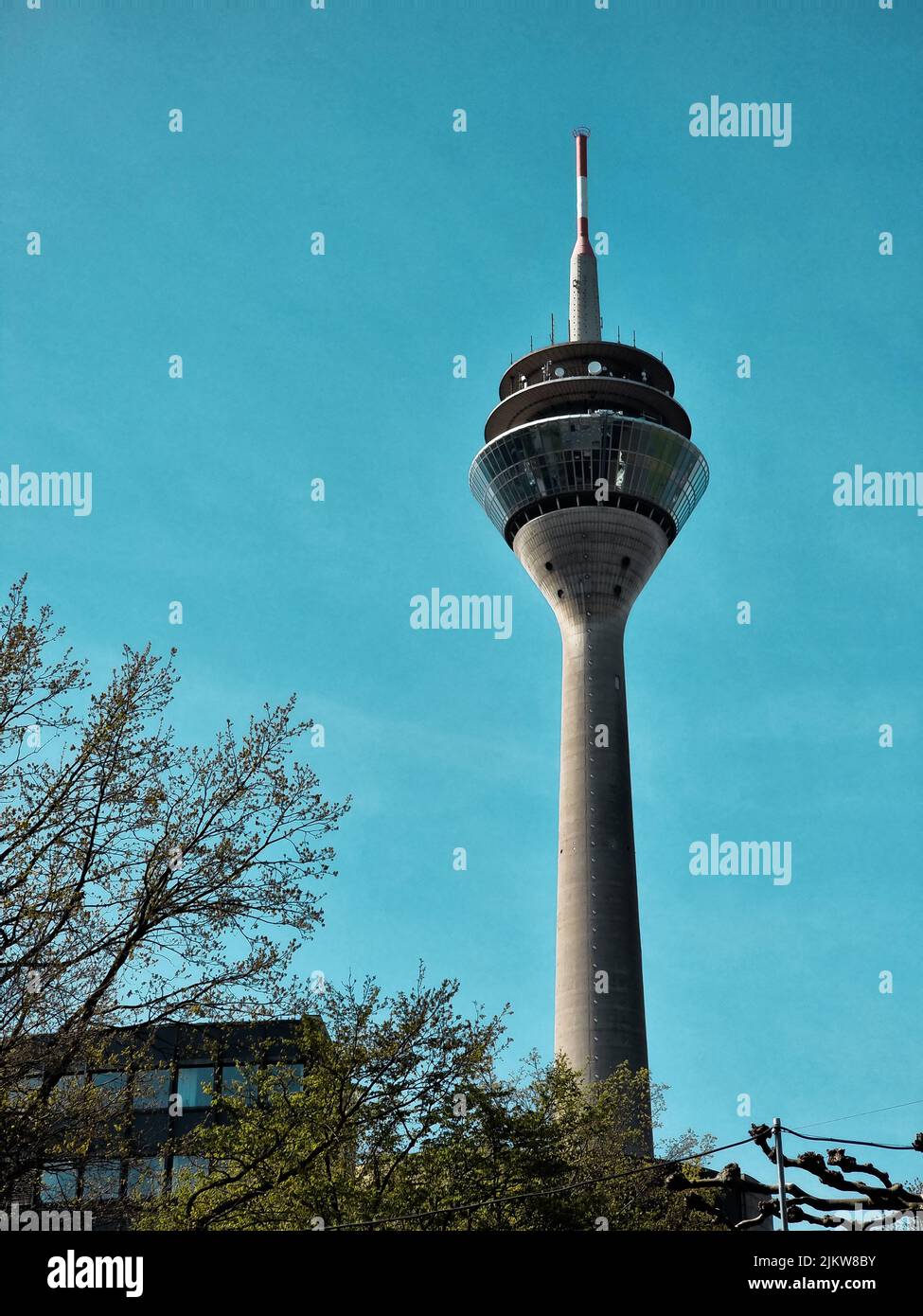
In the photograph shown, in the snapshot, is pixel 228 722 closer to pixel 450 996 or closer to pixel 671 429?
pixel 450 996

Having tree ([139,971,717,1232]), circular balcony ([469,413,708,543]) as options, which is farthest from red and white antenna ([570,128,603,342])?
tree ([139,971,717,1232])

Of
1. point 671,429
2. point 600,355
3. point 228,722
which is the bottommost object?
point 228,722

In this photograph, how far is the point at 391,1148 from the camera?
3416 centimetres

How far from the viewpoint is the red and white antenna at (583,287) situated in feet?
353

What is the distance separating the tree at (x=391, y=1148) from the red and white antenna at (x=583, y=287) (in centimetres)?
7574

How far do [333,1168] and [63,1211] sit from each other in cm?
1387

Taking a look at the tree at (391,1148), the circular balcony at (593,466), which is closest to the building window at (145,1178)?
the tree at (391,1148)

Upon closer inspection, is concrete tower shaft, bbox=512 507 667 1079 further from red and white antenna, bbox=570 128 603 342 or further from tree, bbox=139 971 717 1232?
tree, bbox=139 971 717 1232

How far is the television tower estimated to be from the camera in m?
84.9
